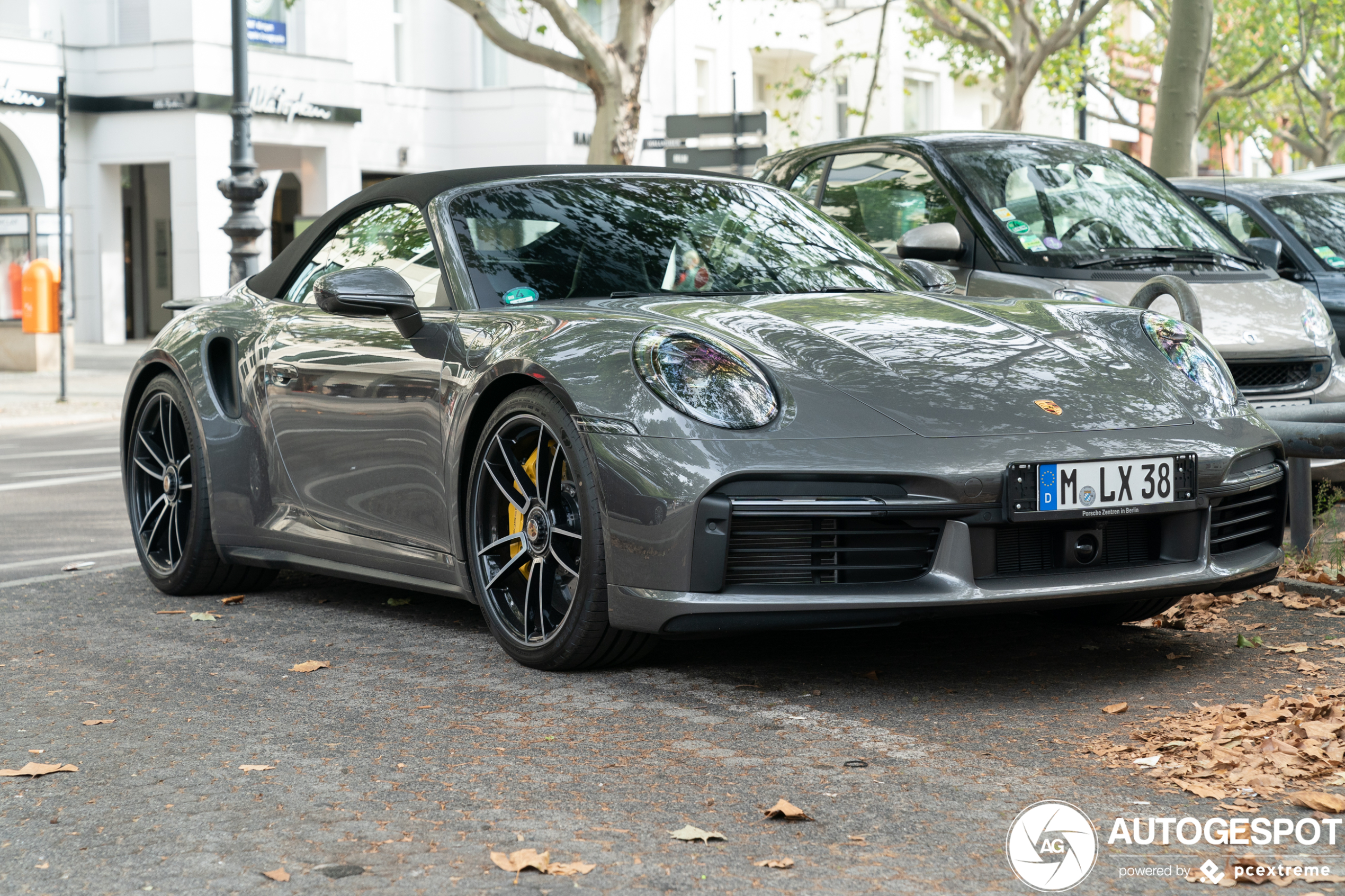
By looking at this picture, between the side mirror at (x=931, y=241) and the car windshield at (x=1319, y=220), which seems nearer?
the side mirror at (x=931, y=241)

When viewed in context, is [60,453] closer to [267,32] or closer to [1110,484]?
[1110,484]

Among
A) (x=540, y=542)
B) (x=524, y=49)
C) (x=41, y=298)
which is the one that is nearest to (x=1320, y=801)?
(x=540, y=542)

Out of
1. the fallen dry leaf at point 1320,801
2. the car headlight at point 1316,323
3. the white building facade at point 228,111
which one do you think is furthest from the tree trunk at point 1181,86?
the fallen dry leaf at point 1320,801

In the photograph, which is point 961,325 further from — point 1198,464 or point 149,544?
point 149,544

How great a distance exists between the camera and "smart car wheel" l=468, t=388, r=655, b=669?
14.7 ft

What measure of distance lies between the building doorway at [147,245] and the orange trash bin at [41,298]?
31.5 feet

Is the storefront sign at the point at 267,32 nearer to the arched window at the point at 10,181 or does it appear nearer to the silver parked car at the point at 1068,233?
the arched window at the point at 10,181

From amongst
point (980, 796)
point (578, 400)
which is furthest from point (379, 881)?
point (578, 400)

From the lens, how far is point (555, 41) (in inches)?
1420

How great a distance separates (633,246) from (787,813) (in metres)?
Answer: 2.34

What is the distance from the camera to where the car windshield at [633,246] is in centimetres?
523

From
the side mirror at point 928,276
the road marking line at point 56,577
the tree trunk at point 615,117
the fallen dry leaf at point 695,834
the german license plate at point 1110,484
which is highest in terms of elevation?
the tree trunk at point 615,117

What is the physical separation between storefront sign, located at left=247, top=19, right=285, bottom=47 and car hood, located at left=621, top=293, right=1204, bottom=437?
2653 centimetres

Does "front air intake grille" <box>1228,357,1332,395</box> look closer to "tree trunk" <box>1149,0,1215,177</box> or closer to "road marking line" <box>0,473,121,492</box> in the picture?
"tree trunk" <box>1149,0,1215,177</box>
